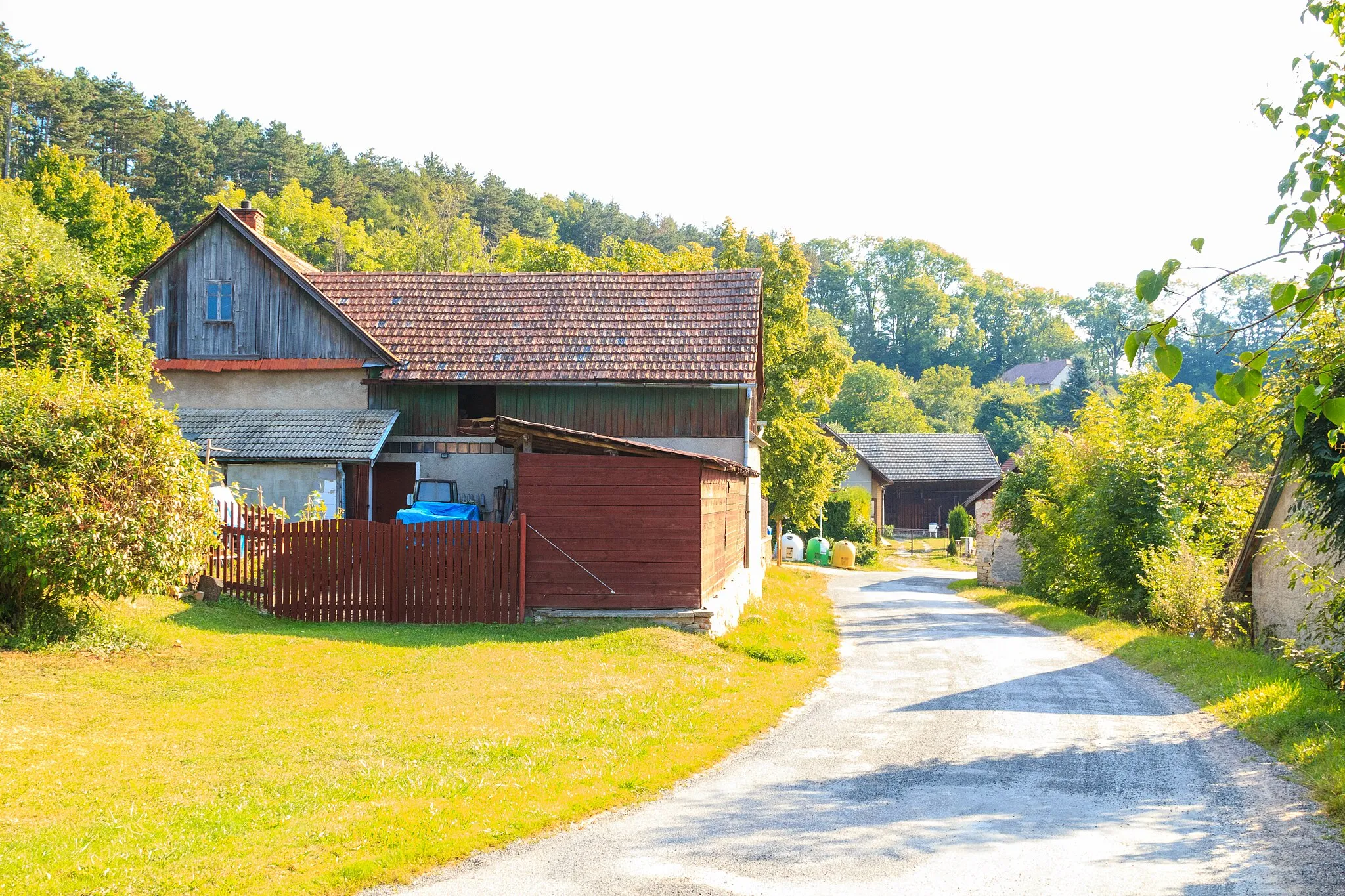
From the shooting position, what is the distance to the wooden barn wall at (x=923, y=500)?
A: 70.5 m

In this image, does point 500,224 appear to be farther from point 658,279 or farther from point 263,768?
point 263,768

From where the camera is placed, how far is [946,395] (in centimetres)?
10744

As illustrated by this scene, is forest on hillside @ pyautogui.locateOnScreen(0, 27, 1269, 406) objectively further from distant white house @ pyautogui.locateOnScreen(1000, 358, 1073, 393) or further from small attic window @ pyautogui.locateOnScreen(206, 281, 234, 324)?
small attic window @ pyautogui.locateOnScreen(206, 281, 234, 324)

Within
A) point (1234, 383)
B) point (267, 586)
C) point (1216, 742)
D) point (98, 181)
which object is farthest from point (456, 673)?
point (98, 181)

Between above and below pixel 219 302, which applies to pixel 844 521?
below

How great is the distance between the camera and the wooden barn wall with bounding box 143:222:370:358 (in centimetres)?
2473

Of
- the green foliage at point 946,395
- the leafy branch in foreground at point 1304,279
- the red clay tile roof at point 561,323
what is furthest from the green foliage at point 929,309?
the leafy branch in foreground at point 1304,279

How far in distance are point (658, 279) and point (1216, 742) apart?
19.1 m

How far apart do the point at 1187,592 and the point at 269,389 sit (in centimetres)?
2015

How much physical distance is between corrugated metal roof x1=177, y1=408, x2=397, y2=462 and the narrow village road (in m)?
13.6

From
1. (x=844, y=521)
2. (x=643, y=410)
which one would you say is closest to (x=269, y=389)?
(x=643, y=410)

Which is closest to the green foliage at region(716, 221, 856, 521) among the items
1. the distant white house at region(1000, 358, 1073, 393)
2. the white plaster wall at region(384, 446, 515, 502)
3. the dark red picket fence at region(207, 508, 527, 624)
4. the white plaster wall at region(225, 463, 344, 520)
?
the white plaster wall at region(384, 446, 515, 502)

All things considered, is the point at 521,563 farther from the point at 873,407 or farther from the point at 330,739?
the point at 873,407

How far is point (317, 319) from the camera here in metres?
24.8
